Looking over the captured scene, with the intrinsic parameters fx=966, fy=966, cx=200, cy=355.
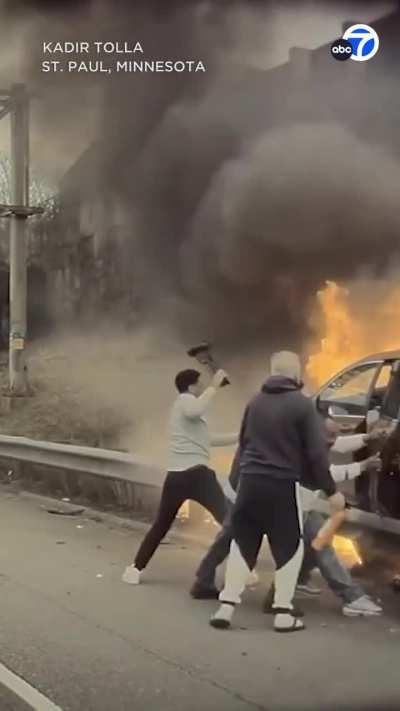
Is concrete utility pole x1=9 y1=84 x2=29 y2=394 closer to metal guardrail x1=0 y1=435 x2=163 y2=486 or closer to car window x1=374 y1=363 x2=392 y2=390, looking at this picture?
metal guardrail x1=0 y1=435 x2=163 y2=486

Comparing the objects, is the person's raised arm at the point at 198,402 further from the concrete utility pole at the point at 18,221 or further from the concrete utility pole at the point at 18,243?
the concrete utility pole at the point at 18,243

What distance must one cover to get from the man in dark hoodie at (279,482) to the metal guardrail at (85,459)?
2326mm

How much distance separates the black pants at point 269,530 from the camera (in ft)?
15.3

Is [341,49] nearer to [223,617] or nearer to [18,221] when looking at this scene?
[18,221]

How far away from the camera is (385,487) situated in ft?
16.8

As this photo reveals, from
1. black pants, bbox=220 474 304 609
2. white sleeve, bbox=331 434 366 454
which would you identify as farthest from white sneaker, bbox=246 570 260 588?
white sleeve, bbox=331 434 366 454

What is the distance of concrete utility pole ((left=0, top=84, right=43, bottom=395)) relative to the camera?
10320mm

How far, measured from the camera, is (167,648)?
14.3ft

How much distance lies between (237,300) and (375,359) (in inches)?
269

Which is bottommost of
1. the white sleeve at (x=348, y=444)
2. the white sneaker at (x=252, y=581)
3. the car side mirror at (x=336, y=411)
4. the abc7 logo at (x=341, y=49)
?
the white sneaker at (x=252, y=581)

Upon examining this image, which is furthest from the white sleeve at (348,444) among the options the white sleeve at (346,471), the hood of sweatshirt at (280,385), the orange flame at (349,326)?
the orange flame at (349,326)

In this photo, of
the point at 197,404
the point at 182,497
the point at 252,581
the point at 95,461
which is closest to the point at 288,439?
the point at 197,404

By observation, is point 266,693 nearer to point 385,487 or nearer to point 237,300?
point 385,487

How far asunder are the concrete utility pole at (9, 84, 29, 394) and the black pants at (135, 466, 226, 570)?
605cm
